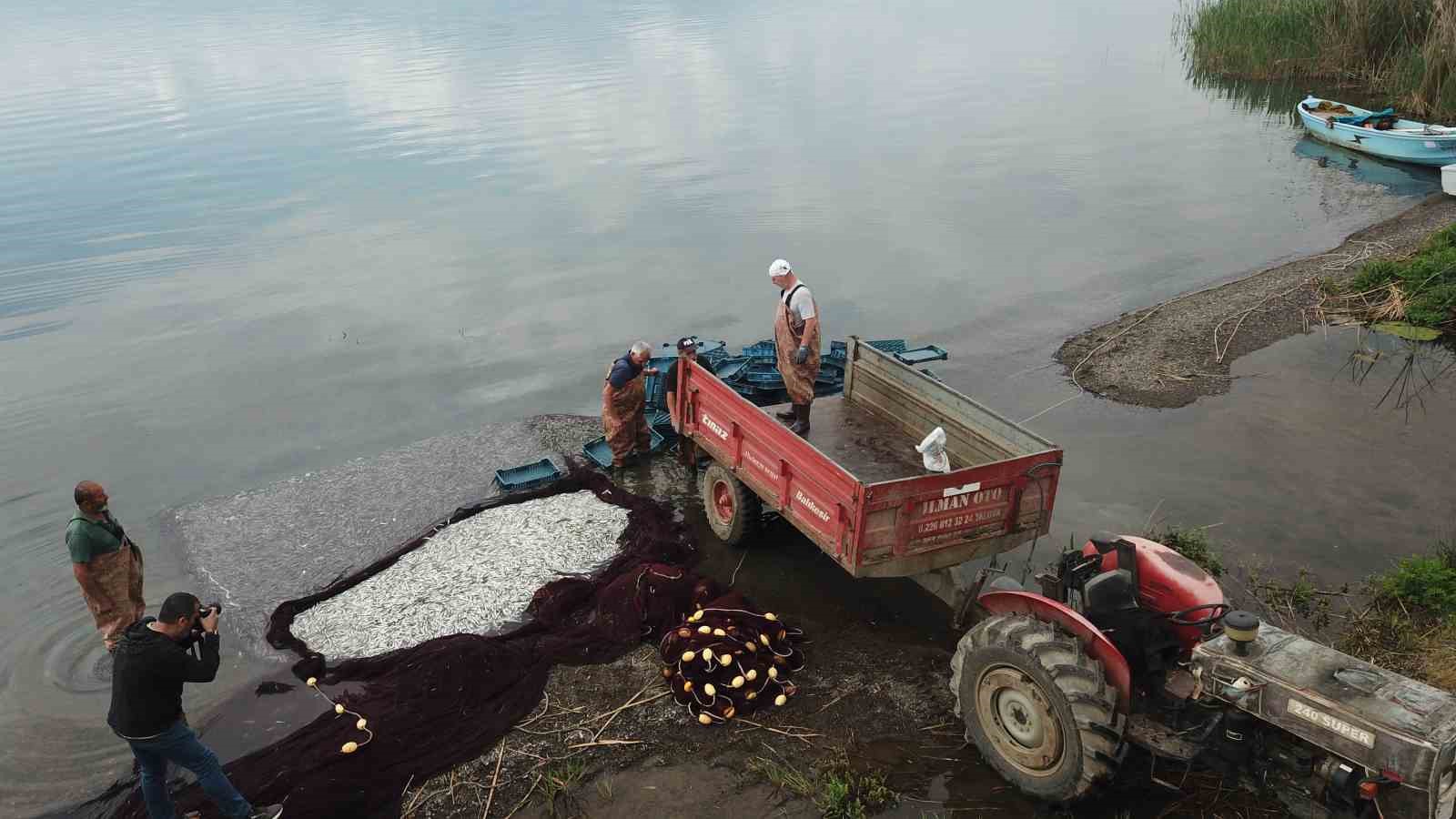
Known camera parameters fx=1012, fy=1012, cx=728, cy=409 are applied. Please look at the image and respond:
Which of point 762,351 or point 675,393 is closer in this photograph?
point 675,393

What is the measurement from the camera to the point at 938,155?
2988 centimetres

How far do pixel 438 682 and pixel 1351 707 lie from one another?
19.5ft

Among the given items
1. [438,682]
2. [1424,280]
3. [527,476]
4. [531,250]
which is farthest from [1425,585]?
[531,250]

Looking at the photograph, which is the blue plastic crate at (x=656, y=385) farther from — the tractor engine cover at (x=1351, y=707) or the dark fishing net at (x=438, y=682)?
the tractor engine cover at (x=1351, y=707)

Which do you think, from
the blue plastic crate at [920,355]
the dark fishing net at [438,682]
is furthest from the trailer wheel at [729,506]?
the blue plastic crate at [920,355]

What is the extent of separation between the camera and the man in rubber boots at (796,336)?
9.49 metres

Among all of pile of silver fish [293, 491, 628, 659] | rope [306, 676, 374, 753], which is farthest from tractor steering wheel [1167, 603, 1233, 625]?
rope [306, 676, 374, 753]

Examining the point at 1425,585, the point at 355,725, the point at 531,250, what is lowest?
the point at 531,250

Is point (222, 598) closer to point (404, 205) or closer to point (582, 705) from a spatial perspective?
point (582, 705)

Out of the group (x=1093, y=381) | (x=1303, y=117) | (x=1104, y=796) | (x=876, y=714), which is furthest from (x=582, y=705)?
(x=1303, y=117)

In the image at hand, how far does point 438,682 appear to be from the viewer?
301 inches

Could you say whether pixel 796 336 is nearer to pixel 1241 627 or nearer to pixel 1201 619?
pixel 1201 619

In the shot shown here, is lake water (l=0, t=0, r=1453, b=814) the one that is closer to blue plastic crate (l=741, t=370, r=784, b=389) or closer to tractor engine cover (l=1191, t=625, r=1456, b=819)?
blue plastic crate (l=741, t=370, r=784, b=389)

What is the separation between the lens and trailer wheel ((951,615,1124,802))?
5.89 metres
